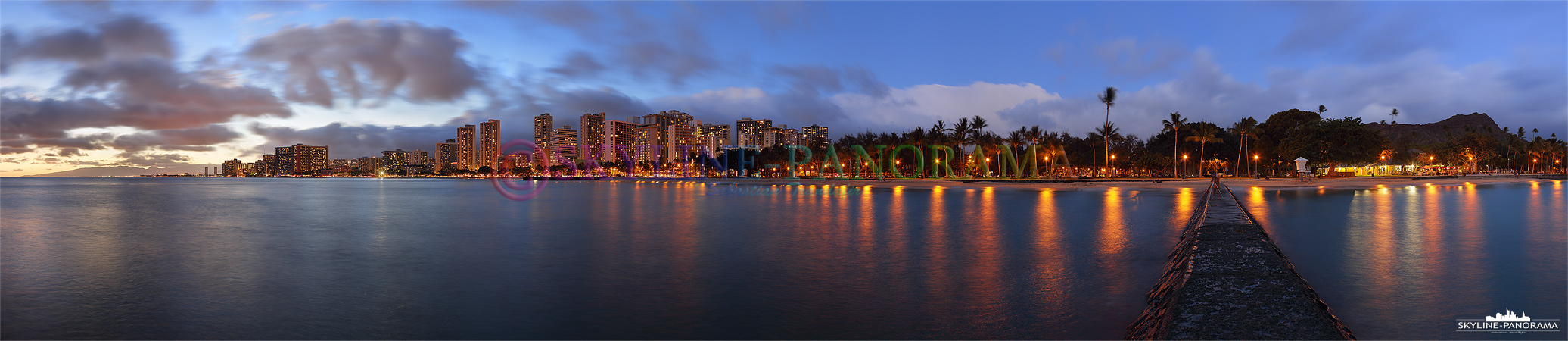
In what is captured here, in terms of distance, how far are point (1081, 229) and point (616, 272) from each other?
51.5 feet

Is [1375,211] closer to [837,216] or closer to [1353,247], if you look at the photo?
[1353,247]

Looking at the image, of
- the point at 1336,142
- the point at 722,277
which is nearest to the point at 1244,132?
the point at 1336,142

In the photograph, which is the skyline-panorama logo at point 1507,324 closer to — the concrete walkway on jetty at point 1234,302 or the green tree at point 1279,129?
the concrete walkway on jetty at point 1234,302

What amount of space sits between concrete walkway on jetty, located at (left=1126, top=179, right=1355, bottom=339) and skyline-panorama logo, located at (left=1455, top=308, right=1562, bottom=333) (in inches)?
73.1

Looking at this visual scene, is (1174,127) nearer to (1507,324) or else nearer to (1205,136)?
(1205,136)

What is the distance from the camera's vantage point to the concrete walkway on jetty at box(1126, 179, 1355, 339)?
5754 millimetres

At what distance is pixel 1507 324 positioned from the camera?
8.00 meters

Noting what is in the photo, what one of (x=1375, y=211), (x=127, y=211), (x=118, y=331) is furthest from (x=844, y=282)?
(x=127, y=211)

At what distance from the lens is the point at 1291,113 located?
8956 cm

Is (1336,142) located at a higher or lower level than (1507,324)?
higher

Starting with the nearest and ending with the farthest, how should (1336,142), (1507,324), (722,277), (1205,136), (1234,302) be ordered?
(1234,302), (1507,324), (722,277), (1336,142), (1205,136)

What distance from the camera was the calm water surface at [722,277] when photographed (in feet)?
28.5

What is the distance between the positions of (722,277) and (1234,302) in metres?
8.28

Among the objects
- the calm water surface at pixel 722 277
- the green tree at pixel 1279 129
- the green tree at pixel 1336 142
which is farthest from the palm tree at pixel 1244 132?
the calm water surface at pixel 722 277
